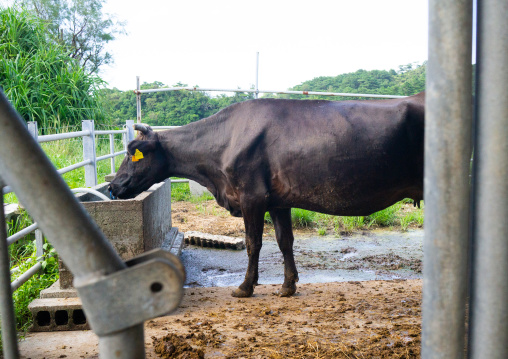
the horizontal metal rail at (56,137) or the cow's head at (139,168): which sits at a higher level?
the horizontal metal rail at (56,137)

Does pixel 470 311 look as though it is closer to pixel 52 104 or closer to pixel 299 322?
pixel 299 322

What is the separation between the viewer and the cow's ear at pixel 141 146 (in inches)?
198

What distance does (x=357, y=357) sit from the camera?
292 centimetres

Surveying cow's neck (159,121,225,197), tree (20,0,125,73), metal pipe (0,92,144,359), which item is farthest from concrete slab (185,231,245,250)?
tree (20,0,125,73)

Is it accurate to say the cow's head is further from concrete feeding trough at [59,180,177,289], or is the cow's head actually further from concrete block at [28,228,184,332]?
concrete block at [28,228,184,332]

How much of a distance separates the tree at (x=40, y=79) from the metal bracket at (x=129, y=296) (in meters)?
10.4

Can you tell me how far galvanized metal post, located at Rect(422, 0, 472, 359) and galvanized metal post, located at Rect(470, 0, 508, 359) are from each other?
0.16ft

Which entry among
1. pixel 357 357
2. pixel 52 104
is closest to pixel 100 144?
pixel 52 104

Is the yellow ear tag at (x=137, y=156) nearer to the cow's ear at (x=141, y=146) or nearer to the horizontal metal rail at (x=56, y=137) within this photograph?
the cow's ear at (x=141, y=146)

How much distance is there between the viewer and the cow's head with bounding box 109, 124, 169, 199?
5.05 meters

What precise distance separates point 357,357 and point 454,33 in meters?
2.45

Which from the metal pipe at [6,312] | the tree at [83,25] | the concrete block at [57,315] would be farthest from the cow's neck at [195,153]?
the tree at [83,25]

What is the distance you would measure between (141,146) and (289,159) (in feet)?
5.17

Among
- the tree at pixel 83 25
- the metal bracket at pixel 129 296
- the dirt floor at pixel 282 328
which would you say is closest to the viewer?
the metal bracket at pixel 129 296
